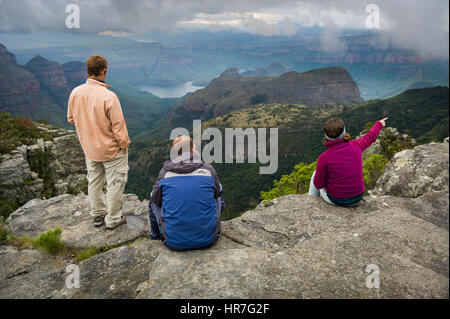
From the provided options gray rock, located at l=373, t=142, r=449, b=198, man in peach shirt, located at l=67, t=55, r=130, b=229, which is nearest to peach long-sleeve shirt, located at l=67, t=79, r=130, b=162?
man in peach shirt, located at l=67, t=55, r=130, b=229

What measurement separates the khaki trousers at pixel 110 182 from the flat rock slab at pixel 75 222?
415mm

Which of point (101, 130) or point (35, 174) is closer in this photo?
point (101, 130)

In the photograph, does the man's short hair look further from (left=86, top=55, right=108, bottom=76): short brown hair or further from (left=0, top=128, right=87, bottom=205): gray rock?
(left=0, top=128, right=87, bottom=205): gray rock

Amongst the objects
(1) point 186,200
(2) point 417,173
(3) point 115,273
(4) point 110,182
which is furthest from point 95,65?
(2) point 417,173

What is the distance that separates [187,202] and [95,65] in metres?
3.38

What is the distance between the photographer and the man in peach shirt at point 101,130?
5.05 meters

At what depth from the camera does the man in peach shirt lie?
16.6 ft

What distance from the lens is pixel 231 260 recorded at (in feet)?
13.2

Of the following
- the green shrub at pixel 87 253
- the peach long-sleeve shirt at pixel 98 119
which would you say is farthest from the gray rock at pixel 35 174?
the peach long-sleeve shirt at pixel 98 119

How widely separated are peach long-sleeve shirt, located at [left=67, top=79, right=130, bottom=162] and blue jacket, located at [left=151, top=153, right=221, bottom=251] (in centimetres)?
161

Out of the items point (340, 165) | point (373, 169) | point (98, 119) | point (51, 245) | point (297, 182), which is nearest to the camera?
point (98, 119)

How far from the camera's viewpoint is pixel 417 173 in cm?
718

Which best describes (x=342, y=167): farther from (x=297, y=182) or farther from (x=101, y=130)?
(x=297, y=182)
